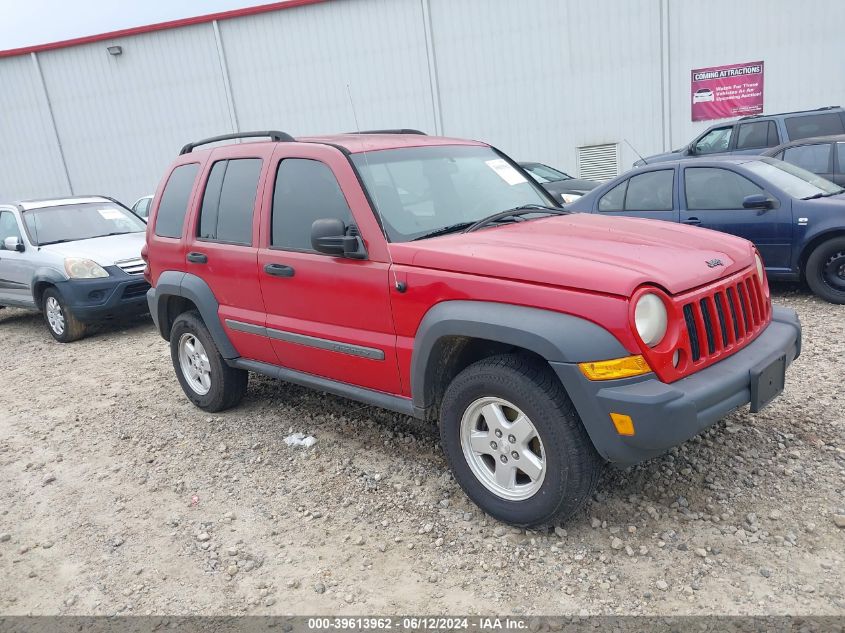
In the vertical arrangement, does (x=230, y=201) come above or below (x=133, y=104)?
below

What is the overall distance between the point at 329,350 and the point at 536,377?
136 cm

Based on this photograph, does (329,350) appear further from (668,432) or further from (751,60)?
(751,60)

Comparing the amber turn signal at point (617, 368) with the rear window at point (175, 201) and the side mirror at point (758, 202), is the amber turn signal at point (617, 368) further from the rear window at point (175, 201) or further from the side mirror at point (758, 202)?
the side mirror at point (758, 202)

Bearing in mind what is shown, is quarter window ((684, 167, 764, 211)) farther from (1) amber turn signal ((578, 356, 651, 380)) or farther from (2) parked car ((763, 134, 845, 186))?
(1) amber turn signal ((578, 356, 651, 380))

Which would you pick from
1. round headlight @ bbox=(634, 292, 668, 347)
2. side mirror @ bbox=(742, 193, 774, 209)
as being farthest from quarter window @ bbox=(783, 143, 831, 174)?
round headlight @ bbox=(634, 292, 668, 347)

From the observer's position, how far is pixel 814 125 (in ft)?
32.9

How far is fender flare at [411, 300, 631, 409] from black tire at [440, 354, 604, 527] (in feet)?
0.50

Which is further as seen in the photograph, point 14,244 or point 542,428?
point 14,244

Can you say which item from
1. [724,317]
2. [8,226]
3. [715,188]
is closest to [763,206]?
[715,188]

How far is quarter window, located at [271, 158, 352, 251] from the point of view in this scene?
12.0 feet

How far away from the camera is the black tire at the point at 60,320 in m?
7.56

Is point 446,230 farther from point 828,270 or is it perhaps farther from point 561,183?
point 561,183

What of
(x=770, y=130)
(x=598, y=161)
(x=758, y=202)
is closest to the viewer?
(x=758, y=202)

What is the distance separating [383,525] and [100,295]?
18.3 feet
